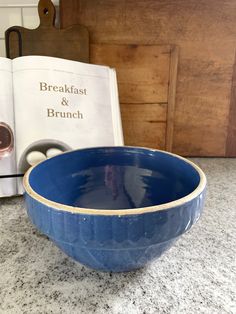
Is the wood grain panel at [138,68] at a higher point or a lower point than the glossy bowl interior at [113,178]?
higher

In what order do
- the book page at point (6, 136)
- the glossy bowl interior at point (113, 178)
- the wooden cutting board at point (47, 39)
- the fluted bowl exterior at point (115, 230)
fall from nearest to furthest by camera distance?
the fluted bowl exterior at point (115, 230) → the glossy bowl interior at point (113, 178) → the book page at point (6, 136) → the wooden cutting board at point (47, 39)

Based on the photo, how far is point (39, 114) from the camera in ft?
1.73

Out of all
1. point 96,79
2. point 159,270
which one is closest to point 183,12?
point 96,79

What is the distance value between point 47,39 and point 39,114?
0.65 ft

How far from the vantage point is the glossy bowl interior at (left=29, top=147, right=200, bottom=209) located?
0.40m

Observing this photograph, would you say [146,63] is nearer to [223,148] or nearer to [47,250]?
[223,148]

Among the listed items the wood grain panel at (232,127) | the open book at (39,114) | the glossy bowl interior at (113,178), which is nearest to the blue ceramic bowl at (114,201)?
the glossy bowl interior at (113,178)

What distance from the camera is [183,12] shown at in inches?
25.5

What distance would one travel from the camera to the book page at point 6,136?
513mm

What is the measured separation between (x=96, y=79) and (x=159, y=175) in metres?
0.25

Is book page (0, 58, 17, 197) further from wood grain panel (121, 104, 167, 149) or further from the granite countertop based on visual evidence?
wood grain panel (121, 104, 167, 149)

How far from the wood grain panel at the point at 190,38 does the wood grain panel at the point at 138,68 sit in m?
0.02

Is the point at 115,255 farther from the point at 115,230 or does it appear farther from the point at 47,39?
the point at 47,39

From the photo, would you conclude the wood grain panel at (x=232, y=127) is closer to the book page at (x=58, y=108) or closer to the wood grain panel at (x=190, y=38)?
the wood grain panel at (x=190, y=38)
